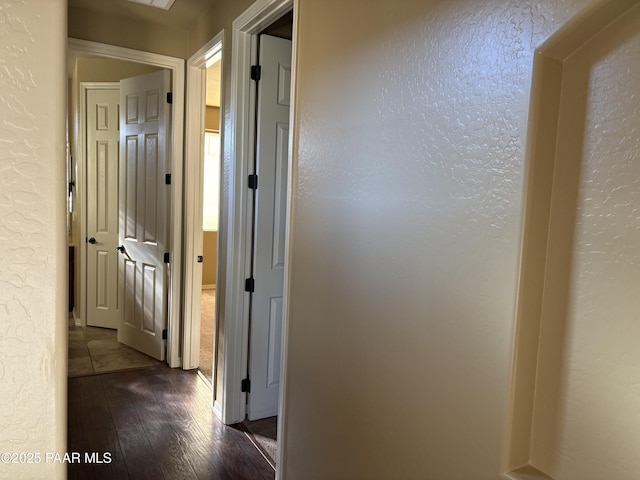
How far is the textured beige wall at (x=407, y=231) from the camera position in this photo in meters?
1.11

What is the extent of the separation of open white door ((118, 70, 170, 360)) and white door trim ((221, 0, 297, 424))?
1.08 metres

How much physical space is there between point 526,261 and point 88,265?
4.52m

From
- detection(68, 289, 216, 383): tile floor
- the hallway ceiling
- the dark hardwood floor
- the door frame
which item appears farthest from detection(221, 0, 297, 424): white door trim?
the door frame

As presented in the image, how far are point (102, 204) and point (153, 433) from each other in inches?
105

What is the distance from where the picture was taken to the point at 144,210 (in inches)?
149

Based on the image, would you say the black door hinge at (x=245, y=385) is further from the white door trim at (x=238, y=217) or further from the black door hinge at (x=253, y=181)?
the black door hinge at (x=253, y=181)

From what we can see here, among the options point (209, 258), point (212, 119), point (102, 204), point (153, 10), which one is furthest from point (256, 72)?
point (209, 258)

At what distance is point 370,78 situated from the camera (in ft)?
5.00

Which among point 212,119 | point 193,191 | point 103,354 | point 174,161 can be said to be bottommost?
point 103,354

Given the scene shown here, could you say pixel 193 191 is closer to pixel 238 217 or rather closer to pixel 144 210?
pixel 144 210

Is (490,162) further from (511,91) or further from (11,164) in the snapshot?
(11,164)

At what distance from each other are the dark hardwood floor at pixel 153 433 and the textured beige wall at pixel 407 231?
24.4 inches


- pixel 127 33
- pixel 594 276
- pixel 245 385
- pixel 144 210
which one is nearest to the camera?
pixel 594 276

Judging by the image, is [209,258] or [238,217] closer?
[238,217]
